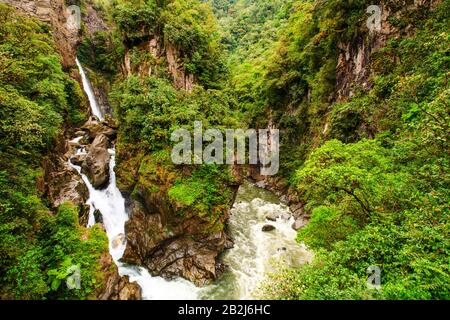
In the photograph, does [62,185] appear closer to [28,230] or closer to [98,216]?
[98,216]

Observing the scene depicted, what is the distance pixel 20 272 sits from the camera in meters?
9.46

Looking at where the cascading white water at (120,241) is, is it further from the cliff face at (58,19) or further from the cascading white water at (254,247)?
the cliff face at (58,19)

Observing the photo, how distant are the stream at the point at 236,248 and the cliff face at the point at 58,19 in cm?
1122

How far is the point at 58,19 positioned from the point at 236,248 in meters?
29.8

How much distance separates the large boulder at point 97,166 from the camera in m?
18.8

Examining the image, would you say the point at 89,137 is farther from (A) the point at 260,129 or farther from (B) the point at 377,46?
(B) the point at 377,46

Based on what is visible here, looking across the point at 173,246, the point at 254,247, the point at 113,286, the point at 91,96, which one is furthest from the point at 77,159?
the point at 254,247

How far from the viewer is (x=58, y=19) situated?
2864cm

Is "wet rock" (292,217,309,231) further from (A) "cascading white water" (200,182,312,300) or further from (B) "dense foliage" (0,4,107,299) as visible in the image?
(B) "dense foliage" (0,4,107,299)

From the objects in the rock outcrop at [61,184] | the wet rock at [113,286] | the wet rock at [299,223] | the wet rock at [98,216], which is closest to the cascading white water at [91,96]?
the rock outcrop at [61,184]

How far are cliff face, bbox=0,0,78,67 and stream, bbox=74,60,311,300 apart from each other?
36.8 feet

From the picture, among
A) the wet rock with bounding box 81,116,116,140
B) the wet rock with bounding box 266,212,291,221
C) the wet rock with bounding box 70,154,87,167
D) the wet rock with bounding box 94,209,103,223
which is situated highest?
the wet rock with bounding box 81,116,116,140

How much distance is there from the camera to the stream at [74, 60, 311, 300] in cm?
1472

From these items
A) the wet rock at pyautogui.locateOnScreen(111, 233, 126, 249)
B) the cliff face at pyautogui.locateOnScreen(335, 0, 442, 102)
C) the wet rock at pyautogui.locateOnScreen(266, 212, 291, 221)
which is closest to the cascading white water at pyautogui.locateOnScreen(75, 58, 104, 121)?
the wet rock at pyautogui.locateOnScreen(111, 233, 126, 249)
